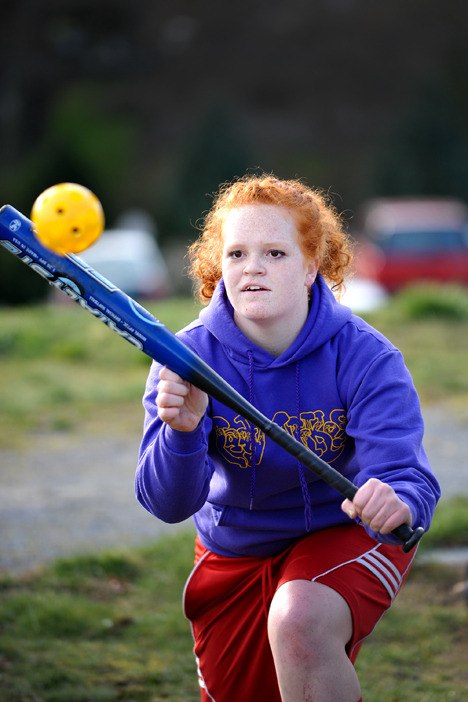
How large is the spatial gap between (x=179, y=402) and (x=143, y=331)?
7.1 inches

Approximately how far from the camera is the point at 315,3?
46625 millimetres

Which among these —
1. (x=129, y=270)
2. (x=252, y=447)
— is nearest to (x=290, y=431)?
(x=252, y=447)

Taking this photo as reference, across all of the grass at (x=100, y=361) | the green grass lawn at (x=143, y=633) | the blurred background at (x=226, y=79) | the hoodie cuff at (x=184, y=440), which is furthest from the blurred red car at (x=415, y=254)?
the hoodie cuff at (x=184, y=440)

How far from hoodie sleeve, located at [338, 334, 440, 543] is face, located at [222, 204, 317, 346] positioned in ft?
0.75

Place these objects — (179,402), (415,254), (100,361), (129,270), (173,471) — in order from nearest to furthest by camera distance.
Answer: (179,402) < (173,471) < (100,361) < (129,270) < (415,254)

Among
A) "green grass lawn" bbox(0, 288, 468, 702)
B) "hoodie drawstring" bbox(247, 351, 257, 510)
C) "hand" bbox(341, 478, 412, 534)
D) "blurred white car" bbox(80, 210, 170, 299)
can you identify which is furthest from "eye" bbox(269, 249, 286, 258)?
"blurred white car" bbox(80, 210, 170, 299)

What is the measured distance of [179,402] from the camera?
246cm

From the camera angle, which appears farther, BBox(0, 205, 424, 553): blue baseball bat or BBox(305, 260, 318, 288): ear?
BBox(305, 260, 318, 288): ear

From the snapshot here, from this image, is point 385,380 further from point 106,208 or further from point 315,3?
point 315,3

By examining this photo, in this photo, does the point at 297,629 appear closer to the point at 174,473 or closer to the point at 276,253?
the point at 174,473

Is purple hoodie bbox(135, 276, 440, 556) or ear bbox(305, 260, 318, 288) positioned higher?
ear bbox(305, 260, 318, 288)

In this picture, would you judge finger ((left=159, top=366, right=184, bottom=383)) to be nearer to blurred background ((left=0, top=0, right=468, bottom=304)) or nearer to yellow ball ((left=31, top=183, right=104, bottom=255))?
yellow ball ((left=31, top=183, right=104, bottom=255))

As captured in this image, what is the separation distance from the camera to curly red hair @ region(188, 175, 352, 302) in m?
2.83

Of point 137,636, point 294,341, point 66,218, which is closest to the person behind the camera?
point 66,218
